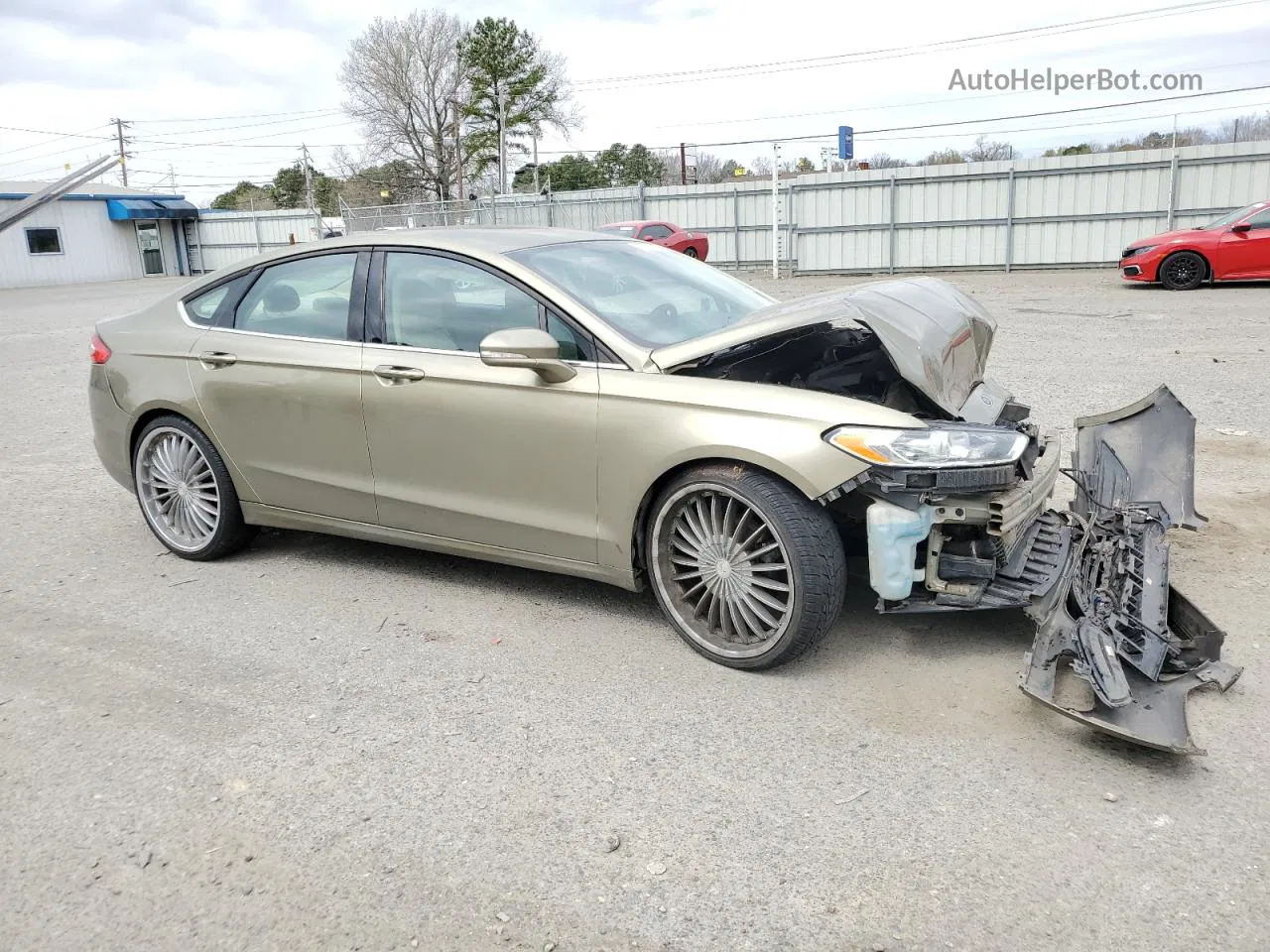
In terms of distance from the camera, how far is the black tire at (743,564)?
3545 millimetres

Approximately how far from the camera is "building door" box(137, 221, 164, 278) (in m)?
43.4

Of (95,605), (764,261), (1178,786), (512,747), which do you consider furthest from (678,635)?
(764,261)

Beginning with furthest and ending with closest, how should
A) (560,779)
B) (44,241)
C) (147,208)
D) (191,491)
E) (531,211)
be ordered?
1. (147,208)
2. (44,241)
3. (531,211)
4. (191,491)
5. (560,779)

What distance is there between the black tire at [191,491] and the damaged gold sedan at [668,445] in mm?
13

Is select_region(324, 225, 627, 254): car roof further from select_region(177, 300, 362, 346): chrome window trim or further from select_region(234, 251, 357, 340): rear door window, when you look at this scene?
select_region(177, 300, 362, 346): chrome window trim

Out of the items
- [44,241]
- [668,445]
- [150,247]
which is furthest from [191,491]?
[150,247]

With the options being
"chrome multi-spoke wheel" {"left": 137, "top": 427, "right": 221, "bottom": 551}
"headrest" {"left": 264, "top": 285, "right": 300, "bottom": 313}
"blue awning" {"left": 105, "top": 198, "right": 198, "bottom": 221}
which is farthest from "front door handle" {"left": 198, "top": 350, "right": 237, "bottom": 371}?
"blue awning" {"left": 105, "top": 198, "right": 198, "bottom": 221}

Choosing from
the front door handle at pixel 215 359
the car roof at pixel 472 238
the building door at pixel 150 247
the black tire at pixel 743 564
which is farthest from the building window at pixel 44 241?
the black tire at pixel 743 564

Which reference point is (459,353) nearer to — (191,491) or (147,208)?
Result: (191,491)

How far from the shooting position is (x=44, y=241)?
3994cm

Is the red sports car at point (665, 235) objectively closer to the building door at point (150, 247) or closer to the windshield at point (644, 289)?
the windshield at point (644, 289)

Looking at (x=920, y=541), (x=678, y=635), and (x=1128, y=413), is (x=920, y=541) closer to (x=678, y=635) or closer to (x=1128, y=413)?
(x=678, y=635)

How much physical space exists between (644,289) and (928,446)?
5.27ft

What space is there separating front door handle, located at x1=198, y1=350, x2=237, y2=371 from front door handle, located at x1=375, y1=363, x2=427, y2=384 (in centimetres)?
93
